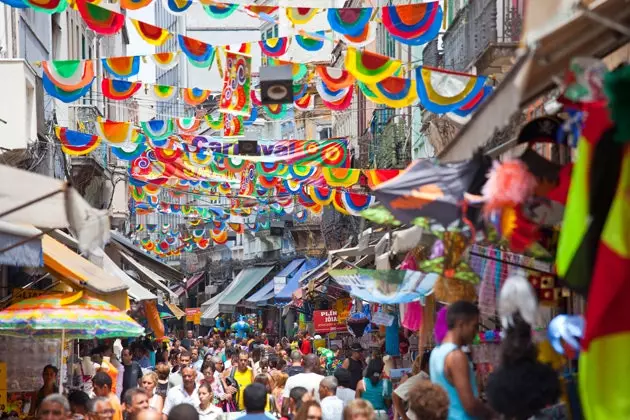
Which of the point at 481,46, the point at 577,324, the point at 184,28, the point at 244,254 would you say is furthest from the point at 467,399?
the point at 184,28

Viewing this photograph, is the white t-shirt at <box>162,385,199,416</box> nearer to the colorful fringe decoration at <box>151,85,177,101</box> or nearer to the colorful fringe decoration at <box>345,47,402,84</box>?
the colorful fringe decoration at <box>345,47,402,84</box>

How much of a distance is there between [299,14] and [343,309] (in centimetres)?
2130

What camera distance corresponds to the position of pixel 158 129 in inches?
987

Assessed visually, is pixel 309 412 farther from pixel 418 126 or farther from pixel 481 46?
pixel 418 126

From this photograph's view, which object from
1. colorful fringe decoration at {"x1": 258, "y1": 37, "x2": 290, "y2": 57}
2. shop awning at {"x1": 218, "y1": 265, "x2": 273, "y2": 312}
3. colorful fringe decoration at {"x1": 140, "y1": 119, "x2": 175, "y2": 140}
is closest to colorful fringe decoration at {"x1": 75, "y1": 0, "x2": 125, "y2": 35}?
colorful fringe decoration at {"x1": 258, "y1": 37, "x2": 290, "y2": 57}

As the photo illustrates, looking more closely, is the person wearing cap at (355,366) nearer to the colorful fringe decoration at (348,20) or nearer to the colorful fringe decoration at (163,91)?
the colorful fringe decoration at (163,91)

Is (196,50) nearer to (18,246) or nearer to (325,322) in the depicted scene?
(18,246)

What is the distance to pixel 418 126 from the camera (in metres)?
29.1

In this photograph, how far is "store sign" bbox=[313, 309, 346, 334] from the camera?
108ft

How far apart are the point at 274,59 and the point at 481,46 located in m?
3.10

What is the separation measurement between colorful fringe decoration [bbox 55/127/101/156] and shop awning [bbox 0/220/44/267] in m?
12.6

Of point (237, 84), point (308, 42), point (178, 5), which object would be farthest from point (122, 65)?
point (178, 5)

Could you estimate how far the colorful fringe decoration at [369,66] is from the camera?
542 inches

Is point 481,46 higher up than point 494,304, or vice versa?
point 481,46
